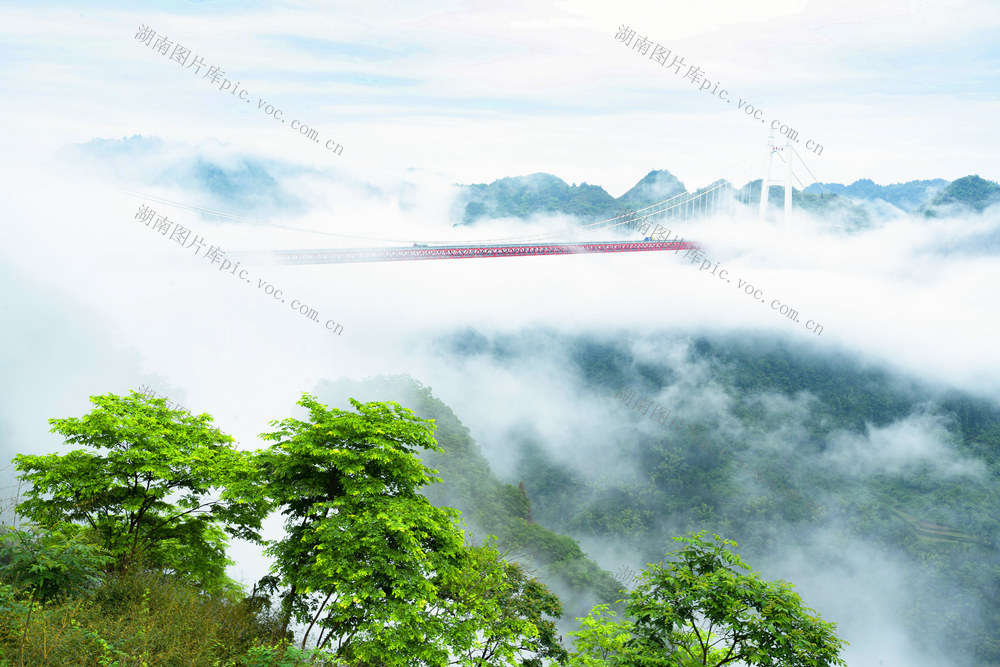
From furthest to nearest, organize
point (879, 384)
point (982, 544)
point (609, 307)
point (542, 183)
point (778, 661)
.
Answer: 1. point (542, 183)
2. point (609, 307)
3. point (879, 384)
4. point (982, 544)
5. point (778, 661)

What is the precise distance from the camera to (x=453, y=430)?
52.9 meters

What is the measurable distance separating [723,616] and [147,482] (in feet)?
30.4

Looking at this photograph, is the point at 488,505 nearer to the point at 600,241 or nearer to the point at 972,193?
the point at 600,241

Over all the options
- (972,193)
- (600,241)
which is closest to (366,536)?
(600,241)

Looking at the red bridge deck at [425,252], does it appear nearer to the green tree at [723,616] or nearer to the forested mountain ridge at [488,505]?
the forested mountain ridge at [488,505]

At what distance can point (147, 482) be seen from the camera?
11.0 metres

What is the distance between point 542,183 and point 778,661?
185 metres

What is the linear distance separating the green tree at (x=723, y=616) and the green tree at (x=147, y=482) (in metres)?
5.94

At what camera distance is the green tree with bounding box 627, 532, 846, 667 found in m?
7.59

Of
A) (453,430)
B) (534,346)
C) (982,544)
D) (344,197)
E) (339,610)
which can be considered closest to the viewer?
(339,610)

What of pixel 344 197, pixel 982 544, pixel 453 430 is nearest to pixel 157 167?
pixel 344 197

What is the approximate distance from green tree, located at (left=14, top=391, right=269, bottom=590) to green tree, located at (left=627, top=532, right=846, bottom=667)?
5942mm

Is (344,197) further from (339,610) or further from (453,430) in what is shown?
(339,610)

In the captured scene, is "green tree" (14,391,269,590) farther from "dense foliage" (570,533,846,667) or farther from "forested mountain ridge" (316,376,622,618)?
"forested mountain ridge" (316,376,622,618)
